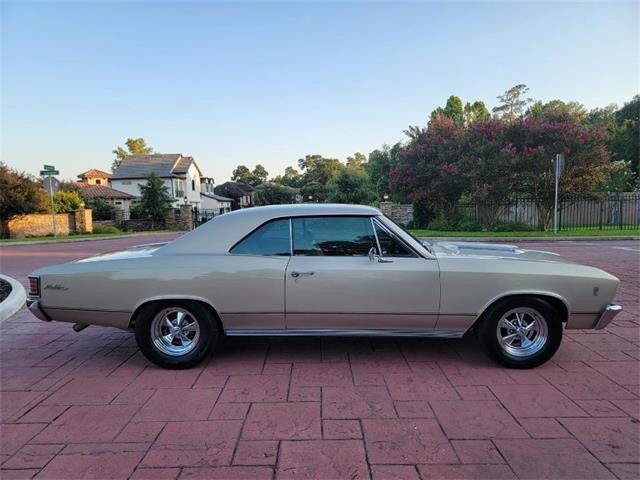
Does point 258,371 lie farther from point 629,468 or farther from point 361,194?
point 361,194

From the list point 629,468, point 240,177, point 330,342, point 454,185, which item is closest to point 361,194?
point 454,185

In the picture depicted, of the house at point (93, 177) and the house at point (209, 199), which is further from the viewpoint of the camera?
the house at point (93, 177)

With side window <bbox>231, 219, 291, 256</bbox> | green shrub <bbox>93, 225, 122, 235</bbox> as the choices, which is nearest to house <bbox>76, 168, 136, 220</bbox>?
green shrub <bbox>93, 225, 122, 235</bbox>

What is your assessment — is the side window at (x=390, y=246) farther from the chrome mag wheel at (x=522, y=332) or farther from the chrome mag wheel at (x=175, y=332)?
the chrome mag wheel at (x=175, y=332)

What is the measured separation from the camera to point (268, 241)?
12.8 feet

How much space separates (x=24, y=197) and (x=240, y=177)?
74.3 meters

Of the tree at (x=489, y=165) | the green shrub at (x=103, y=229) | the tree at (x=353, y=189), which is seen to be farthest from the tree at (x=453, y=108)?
the green shrub at (x=103, y=229)

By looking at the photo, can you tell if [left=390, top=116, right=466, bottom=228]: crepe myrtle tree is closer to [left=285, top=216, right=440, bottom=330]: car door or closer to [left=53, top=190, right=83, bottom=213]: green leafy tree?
[left=285, top=216, right=440, bottom=330]: car door

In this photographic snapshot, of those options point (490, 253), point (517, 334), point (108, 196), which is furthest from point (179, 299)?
point (108, 196)

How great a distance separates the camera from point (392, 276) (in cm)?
367

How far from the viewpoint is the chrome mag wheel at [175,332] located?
150 inches

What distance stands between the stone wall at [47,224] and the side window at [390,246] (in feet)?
93.5

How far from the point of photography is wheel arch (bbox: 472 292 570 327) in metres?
3.63

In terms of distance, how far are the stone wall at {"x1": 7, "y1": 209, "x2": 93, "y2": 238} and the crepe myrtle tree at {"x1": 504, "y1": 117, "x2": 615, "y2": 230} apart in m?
26.3
